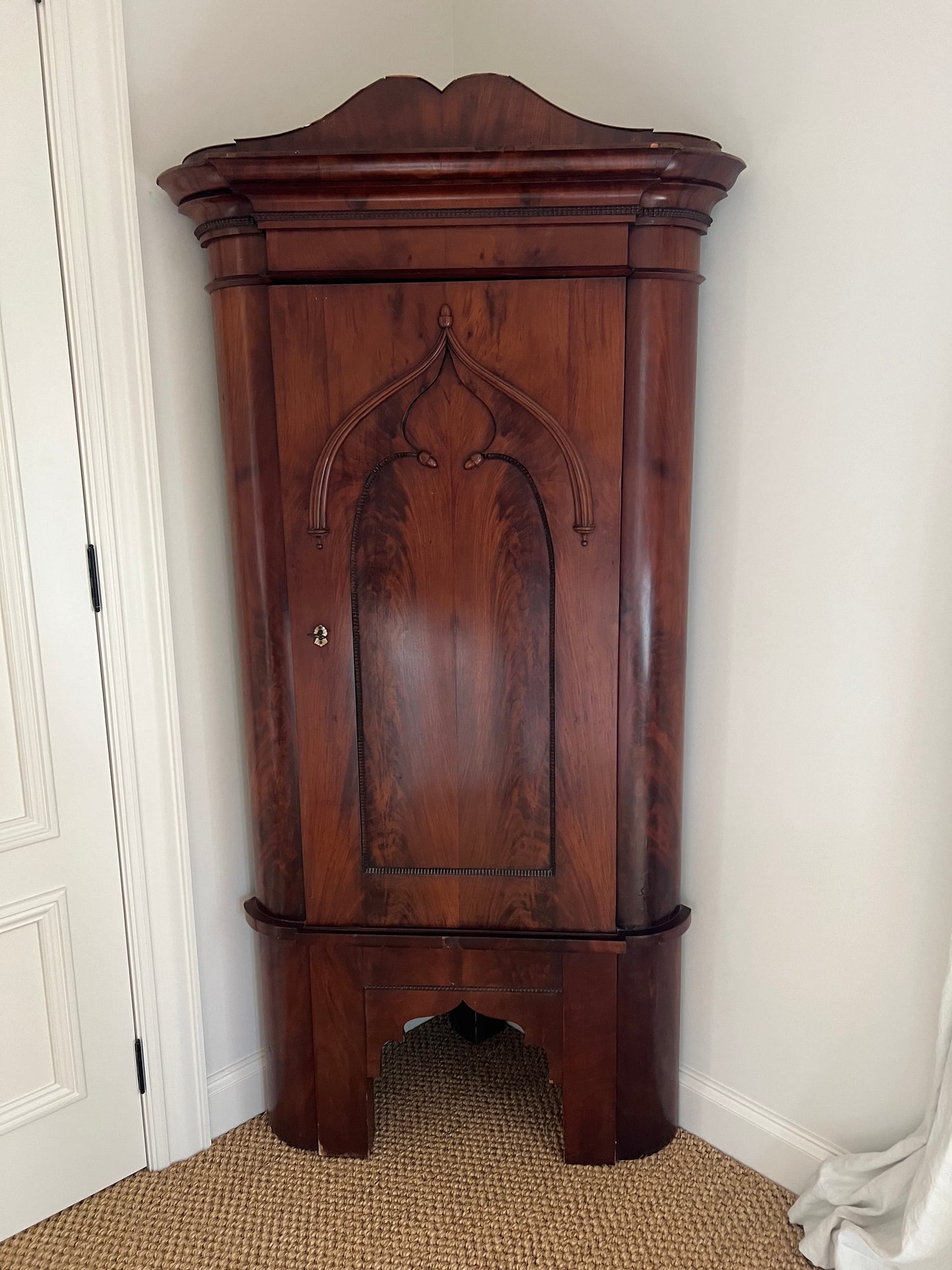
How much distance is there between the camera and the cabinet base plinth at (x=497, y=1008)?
171cm

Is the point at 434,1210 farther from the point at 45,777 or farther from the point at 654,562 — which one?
the point at 654,562

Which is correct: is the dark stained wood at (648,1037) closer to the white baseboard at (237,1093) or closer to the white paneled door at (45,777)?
the white baseboard at (237,1093)

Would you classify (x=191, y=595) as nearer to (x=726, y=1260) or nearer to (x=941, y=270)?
(x=941, y=270)

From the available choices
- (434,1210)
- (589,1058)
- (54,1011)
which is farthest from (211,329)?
(434,1210)

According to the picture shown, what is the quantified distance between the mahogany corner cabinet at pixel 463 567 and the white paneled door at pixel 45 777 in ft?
0.81

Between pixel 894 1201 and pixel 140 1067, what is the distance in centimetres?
134

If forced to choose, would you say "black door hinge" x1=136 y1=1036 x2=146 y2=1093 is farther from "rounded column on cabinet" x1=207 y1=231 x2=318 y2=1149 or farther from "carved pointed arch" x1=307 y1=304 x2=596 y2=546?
"carved pointed arch" x1=307 y1=304 x2=596 y2=546

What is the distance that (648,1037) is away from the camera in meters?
1.75

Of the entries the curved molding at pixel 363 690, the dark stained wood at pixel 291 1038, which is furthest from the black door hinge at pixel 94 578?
the dark stained wood at pixel 291 1038

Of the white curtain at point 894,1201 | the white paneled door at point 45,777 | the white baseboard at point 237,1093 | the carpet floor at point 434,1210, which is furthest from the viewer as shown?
the white baseboard at point 237,1093

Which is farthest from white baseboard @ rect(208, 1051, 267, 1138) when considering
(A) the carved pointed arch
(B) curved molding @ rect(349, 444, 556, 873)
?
(A) the carved pointed arch

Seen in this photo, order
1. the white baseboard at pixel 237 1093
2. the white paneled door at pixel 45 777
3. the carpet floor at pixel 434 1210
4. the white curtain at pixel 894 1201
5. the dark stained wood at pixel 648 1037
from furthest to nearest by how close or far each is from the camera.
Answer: the white baseboard at pixel 237 1093, the dark stained wood at pixel 648 1037, the carpet floor at pixel 434 1210, the white paneled door at pixel 45 777, the white curtain at pixel 894 1201

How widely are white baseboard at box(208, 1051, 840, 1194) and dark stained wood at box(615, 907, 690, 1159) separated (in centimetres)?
7

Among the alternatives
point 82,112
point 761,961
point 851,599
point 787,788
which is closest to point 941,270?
point 851,599
